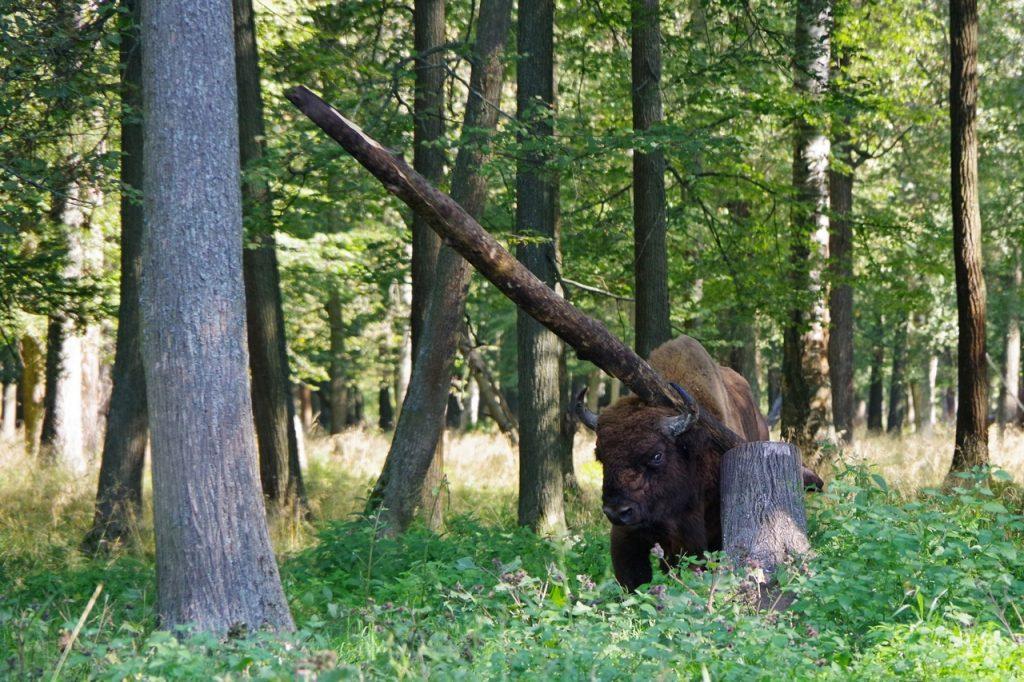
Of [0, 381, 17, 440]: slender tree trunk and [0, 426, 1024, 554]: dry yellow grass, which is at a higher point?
[0, 381, 17, 440]: slender tree trunk

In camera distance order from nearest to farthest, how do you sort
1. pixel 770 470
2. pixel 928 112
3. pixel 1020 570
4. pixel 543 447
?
pixel 1020 570, pixel 770 470, pixel 543 447, pixel 928 112

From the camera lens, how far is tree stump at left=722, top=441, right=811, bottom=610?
679 centimetres

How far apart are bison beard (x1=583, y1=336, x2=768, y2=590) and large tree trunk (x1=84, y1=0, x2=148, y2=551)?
6.36 meters

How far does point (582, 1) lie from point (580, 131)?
239 cm

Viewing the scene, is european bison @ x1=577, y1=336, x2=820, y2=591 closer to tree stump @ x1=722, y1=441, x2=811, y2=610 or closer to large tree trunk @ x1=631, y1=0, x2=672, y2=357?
tree stump @ x1=722, y1=441, x2=811, y2=610

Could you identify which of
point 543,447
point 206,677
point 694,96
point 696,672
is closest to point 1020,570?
point 696,672

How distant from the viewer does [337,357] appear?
26125 millimetres

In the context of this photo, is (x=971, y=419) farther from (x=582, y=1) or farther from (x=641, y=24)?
(x=582, y=1)

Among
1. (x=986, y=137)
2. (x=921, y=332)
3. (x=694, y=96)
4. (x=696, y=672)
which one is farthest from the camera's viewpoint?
(x=921, y=332)

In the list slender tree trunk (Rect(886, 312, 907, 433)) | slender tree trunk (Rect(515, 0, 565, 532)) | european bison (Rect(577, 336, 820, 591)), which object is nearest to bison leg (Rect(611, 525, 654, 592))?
european bison (Rect(577, 336, 820, 591))

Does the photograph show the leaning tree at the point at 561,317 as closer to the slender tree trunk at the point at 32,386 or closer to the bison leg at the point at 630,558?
the bison leg at the point at 630,558

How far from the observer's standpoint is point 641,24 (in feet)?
40.2

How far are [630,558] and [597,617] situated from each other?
2.54 meters

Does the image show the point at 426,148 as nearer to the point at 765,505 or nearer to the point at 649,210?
the point at 649,210
